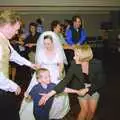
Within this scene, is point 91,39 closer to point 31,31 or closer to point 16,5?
point 16,5

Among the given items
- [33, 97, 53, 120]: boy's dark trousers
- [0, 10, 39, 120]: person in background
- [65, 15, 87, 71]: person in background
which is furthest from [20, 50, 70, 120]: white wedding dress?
[65, 15, 87, 71]: person in background

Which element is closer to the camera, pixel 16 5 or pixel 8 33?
pixel 8 33

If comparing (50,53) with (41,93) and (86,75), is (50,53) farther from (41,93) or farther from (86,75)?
(41,93)

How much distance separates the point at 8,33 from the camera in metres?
3.82

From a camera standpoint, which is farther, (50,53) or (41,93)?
(50,53)

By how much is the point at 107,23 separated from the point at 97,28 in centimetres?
45

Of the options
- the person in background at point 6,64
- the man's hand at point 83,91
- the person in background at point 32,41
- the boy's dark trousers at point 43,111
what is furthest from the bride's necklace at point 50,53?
the person in background at point 32,41

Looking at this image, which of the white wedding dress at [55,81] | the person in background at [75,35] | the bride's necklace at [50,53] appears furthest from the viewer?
the person in background at [75,35]

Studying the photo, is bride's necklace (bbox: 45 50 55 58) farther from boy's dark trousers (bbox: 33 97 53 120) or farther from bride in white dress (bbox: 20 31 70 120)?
boy's dark trousers (bbox: 33 97 53 120)

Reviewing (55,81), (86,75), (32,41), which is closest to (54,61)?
(55,81)

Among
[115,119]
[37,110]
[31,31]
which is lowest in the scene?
[115,119]

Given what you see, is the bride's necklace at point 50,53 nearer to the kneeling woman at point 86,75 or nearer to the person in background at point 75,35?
the kneeling woman at point 86,75

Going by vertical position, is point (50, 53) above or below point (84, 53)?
below

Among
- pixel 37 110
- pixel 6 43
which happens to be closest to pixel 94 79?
pixel 37 110
